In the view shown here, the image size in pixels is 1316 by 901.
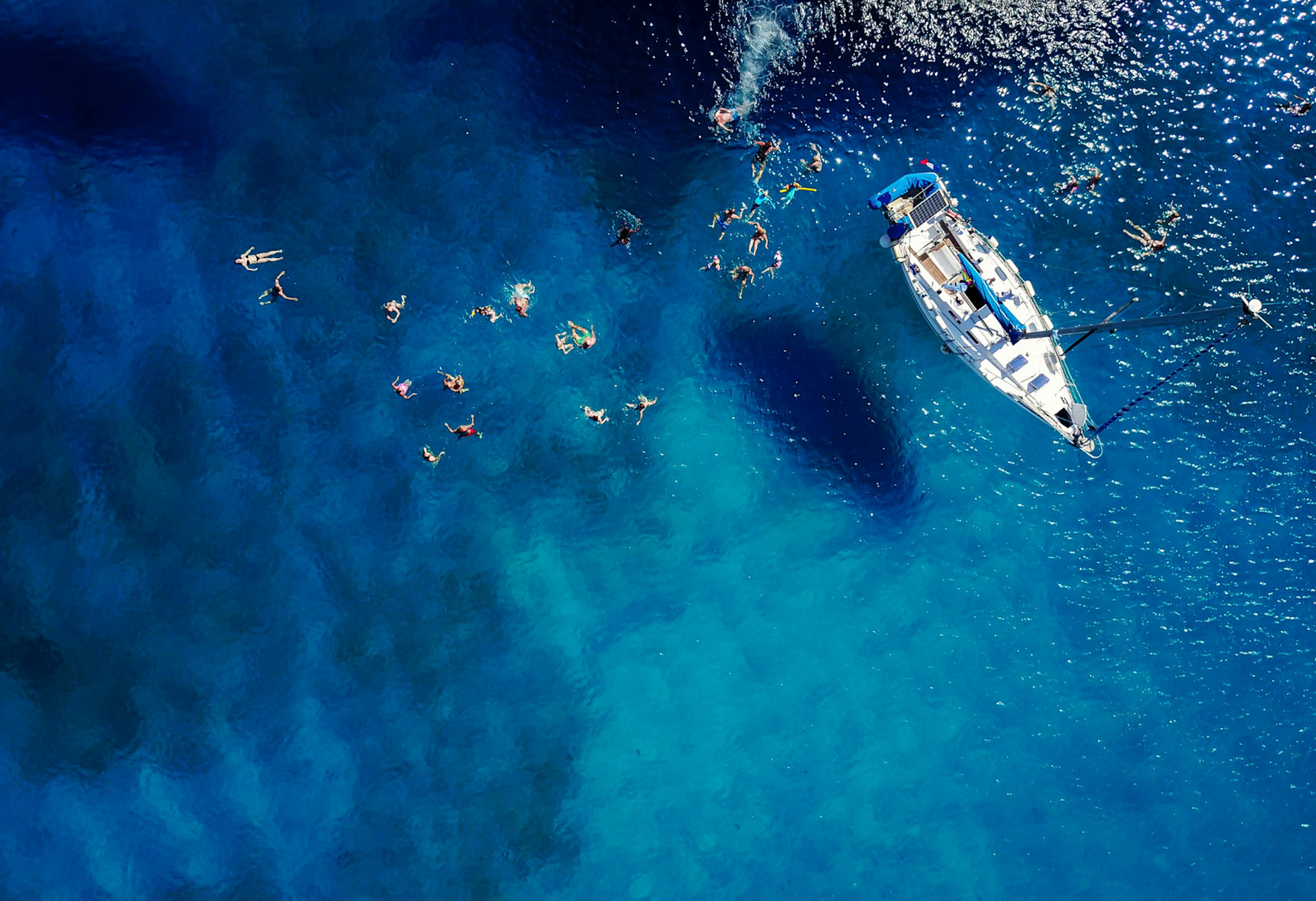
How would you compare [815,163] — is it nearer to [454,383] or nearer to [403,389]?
[454,383]

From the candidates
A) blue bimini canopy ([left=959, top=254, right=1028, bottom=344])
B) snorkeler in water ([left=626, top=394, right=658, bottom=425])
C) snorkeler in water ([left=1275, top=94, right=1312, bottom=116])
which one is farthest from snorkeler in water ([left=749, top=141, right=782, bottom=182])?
snorkeler in water ([left=1275, top=94, right=1312, bottom=116])

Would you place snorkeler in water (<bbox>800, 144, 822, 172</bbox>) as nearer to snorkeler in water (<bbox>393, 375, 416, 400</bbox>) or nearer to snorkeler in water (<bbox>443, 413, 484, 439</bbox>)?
snorkeler in water (<bbox>443, 413, 484, 439</bbox>)

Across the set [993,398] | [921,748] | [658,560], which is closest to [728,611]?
[658,560]

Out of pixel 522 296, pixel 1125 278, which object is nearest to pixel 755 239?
pixel 522 296

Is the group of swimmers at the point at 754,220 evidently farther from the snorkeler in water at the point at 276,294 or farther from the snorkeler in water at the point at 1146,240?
the snorkeler in water at the point at 276,294

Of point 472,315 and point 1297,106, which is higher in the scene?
point 1297,106

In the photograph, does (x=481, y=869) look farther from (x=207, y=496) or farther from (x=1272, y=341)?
(x=1272, y=341)
